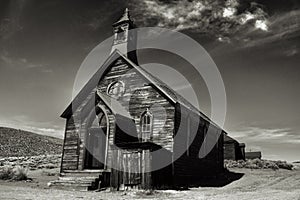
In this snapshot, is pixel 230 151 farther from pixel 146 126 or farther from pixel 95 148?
pixel 95 148

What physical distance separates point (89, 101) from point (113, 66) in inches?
134

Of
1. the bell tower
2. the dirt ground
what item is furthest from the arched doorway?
the bell tower

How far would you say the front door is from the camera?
63.5 ft

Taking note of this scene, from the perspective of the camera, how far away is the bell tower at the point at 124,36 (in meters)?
23.8

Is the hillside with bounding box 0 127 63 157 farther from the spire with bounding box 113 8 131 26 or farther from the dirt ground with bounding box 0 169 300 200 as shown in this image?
the dirt ground with bounding box 0 169 300 200

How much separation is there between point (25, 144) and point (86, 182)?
63.1 m

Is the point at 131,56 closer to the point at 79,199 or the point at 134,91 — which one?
the point at 134,91

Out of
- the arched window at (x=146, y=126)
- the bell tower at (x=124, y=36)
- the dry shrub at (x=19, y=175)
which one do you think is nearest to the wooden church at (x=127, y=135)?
the arched window at (x=146, y=126)

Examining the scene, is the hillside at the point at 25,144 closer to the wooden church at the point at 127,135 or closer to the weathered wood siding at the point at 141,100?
the wooden church at the point at 127,135

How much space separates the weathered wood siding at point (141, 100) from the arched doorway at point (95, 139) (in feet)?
6.08

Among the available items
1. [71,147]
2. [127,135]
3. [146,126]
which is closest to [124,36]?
[146,126]

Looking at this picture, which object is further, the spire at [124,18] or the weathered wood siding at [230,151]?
the weathered wood siding at [230,151]

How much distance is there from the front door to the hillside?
166 feet

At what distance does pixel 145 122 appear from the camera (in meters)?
19.2
